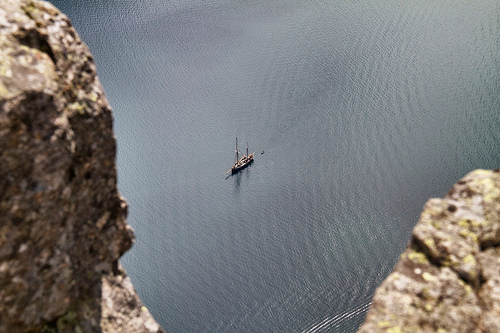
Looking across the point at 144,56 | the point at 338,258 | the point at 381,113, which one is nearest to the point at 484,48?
the point at 381,113

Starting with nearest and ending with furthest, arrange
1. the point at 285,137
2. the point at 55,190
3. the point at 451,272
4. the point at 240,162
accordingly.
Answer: the point at 451,272 → the point at 55,190 → the point at 240,162 → the point at 285,137

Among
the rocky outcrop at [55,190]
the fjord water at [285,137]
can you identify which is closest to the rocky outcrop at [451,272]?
the rocky outcrop at [55,190]

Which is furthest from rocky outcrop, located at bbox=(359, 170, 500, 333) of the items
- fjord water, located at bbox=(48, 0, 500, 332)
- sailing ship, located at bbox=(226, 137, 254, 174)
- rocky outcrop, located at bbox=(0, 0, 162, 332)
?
sailing ship, located at bbox=(226, 137, 254, 174)

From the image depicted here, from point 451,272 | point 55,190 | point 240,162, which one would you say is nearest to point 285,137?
point 240,162

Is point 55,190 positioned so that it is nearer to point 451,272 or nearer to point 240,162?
point 451,272

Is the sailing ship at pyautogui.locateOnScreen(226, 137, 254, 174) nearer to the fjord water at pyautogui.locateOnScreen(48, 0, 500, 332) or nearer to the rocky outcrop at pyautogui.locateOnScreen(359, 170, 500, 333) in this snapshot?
the fjord water at pyautogui.locateOnScreen(48, 0, 500, 332)

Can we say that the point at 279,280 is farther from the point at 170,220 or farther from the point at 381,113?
the point at 381,113
